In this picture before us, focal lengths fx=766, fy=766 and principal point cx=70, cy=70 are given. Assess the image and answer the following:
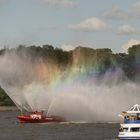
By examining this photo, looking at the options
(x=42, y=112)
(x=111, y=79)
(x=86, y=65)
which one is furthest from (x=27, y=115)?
(x=86, y=65)

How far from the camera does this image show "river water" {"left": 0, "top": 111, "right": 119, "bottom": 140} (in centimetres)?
10269

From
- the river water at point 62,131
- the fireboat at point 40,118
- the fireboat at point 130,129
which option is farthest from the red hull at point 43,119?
the fireboat at point 130,129

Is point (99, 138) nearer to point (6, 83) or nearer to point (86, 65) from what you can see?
point (6, 83)

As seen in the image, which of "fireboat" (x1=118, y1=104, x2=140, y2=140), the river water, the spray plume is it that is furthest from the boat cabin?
the spray plume

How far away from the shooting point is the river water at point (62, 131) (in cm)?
10269

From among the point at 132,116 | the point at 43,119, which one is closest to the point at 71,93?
the point at 43,119

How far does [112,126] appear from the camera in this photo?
119m

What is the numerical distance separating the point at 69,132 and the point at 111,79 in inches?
1923

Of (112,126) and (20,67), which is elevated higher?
(20,67)

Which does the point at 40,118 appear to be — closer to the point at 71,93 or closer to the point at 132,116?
the point at 71,93

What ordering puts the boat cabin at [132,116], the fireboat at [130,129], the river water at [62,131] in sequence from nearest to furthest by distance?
the fireboat at [130,129], the boat cabin at [132,116], the river water at [62,131]

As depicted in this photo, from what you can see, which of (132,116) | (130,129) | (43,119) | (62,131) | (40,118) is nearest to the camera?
(130,129)

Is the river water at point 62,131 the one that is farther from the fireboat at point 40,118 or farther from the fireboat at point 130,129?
the fireboat at point 130,129

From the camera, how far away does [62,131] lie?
371 ft
